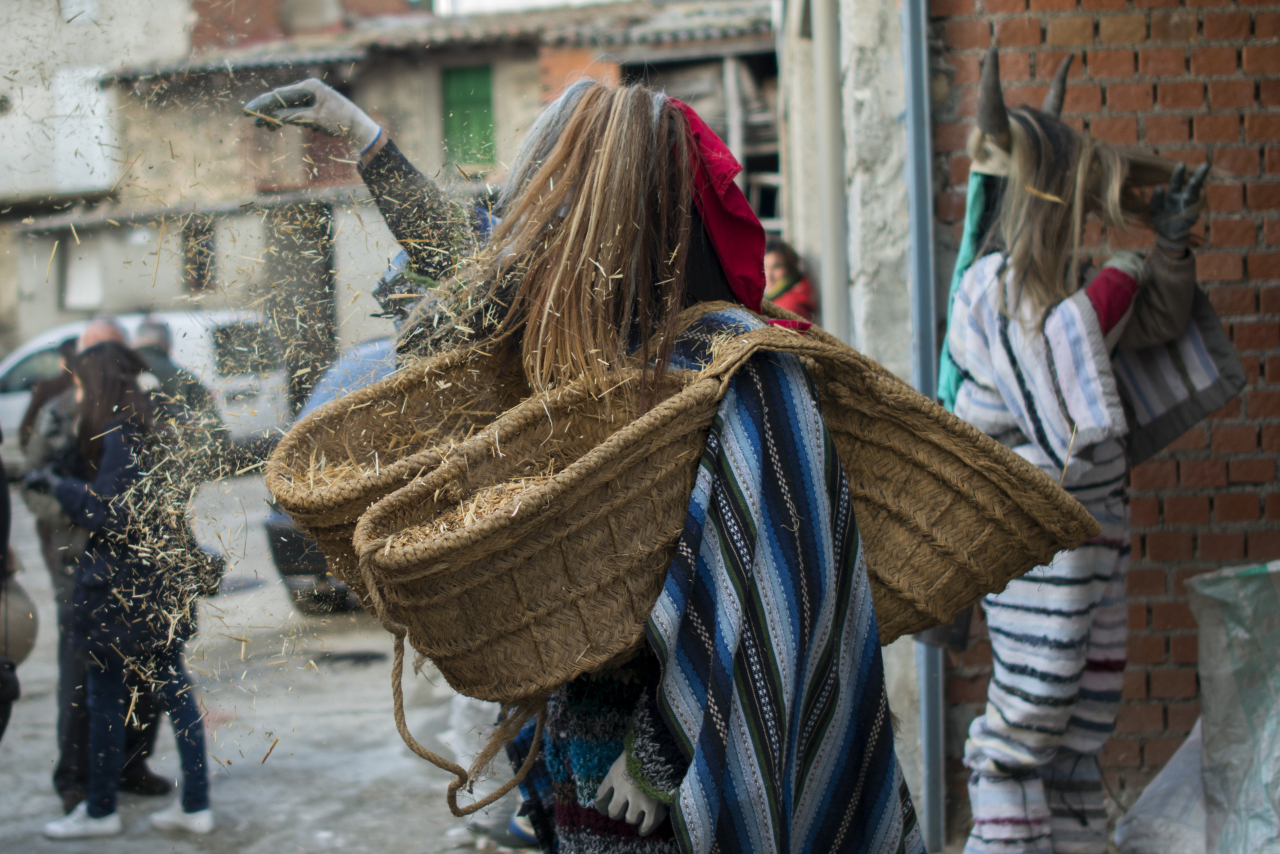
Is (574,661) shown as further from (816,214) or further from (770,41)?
(770,41)

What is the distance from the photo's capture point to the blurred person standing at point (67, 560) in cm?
358

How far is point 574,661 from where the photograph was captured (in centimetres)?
140

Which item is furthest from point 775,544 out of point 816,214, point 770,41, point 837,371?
point 770,41

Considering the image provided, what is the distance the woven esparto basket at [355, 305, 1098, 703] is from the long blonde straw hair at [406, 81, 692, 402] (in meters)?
0.10

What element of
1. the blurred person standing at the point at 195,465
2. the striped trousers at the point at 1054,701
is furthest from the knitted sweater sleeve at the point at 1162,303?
the blurred person standing at the point at 195,465

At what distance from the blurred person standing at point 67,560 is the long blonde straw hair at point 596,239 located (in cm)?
253

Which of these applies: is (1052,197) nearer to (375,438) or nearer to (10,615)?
(375,438)

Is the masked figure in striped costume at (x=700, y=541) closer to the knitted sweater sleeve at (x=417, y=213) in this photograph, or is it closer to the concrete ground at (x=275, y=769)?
the knitted sweater sleeve at (x=417, y=213)

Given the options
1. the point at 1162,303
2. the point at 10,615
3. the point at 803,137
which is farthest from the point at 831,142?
the point at 10,615

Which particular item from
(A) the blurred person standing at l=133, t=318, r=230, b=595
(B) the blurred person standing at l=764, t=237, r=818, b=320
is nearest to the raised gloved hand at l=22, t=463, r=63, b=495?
(A) the blurred person standing at l=133, t=318, r=230, b=595

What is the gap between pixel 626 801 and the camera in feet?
5.08

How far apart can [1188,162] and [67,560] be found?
439 cm

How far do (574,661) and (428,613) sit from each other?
232 millimetres

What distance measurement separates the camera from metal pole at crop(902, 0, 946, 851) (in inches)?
122
